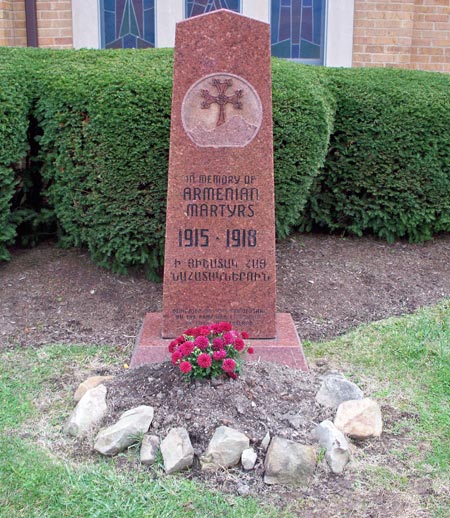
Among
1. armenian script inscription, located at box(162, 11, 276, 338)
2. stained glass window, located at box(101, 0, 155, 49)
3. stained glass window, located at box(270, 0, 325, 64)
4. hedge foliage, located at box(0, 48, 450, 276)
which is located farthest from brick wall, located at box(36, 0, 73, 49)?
armenian script inscription, located at box(162, 11, 276, 338)

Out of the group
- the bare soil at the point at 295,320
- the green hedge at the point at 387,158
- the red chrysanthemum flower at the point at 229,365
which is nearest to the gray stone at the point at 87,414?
the bare soil at the point at 295,320

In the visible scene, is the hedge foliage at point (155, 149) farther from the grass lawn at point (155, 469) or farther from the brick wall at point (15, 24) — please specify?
the brick wall at point (15, 24)

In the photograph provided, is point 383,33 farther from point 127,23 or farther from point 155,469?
point 155,469

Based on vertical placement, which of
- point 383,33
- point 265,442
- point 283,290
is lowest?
point 265,442

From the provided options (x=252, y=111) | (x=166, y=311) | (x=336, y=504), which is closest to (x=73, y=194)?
(x=166, y=311)

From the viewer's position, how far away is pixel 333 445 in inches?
128

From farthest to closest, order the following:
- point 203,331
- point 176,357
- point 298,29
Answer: point 298,29, point 203,331, point 176,357

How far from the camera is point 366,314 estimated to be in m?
5.38

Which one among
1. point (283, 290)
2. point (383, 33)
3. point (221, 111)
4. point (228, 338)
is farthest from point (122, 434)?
point (383, 33)

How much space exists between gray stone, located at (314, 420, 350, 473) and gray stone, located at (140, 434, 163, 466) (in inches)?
30.7

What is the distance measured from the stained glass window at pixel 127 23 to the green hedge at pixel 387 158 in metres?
2.75

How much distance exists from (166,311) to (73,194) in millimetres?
1530

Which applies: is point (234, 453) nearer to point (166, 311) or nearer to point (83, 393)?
point (83, 393)

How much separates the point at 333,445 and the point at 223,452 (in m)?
0.53
